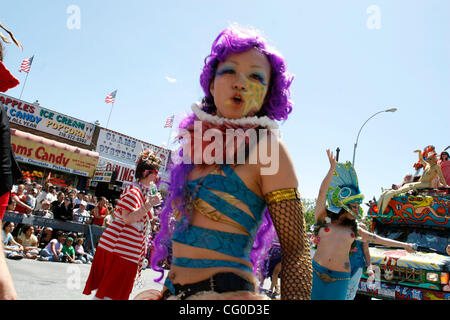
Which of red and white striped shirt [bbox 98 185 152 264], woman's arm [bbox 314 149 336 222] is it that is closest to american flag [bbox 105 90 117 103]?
red and white striped shirt [bbox 98 185 152 264]

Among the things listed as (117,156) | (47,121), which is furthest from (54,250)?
(117,156)

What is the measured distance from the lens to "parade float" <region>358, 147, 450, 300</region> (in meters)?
5.67

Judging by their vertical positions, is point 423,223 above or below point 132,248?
above

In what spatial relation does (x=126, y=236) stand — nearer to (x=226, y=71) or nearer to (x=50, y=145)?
(x=226, y=71)

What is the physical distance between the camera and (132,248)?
3328mm

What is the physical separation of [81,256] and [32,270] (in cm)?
260

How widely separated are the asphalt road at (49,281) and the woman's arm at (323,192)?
3.03 meters

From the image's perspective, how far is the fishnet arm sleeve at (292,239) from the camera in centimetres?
122

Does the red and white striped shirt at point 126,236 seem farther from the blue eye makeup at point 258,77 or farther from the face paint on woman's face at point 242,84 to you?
the blue eye makeup at point 258,77

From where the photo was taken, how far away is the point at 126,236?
3346 mm

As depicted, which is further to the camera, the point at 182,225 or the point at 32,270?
the point at 32,270

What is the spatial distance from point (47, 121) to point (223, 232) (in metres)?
22.7
